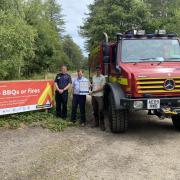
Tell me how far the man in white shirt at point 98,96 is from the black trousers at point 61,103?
0.92 m

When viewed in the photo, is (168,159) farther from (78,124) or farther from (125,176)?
(78,124)

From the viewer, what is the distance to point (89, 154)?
29.3 ft

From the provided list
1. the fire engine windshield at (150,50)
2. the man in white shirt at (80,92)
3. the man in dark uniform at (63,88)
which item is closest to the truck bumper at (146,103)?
the fire engine windshield at (150,50)

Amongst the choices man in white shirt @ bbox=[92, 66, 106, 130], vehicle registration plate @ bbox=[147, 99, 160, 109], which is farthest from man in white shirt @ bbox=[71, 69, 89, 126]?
vehicle registration plate @ bbox=[147, 99, 160, 109]

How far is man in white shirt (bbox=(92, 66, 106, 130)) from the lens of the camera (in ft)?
40.6

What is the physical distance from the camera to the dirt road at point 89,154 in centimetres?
752

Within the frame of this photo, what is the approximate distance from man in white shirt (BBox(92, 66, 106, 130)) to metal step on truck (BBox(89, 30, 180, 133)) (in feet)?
0.57

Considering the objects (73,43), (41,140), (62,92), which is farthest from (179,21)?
(73,43)

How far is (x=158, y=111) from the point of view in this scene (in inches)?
423

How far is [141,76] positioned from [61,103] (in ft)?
11.9

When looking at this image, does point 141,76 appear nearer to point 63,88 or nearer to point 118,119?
point 118,119

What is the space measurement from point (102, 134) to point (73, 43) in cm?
12491

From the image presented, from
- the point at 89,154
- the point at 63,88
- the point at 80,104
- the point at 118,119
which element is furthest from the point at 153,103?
the point at 63,88

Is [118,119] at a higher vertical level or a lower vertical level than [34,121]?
higher
